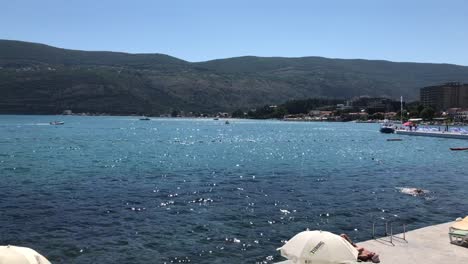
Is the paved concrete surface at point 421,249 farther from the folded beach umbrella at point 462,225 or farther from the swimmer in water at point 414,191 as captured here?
the swimmer in water at point 414,191

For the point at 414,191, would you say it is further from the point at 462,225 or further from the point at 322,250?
the point at 322,250

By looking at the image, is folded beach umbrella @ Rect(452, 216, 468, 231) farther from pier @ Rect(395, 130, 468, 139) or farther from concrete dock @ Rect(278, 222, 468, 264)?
pier @ Rect(395, 130, 468, 139)

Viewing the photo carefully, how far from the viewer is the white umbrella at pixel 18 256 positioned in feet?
35.4

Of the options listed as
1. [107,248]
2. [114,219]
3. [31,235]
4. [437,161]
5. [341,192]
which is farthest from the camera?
[437,161]

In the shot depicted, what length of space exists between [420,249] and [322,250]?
23.0 feet

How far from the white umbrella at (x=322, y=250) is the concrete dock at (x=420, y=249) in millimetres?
3827

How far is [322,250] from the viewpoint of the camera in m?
13.4

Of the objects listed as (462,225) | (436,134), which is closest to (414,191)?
(462,225)

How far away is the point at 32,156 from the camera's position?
7306 centimetres

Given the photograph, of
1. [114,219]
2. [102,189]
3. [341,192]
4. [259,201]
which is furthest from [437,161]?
[114,219]

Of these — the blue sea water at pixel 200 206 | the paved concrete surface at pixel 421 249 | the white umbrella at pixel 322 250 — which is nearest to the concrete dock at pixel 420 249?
the paved concrete surface at pixel 421 249

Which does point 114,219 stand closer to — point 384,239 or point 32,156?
point 384,239

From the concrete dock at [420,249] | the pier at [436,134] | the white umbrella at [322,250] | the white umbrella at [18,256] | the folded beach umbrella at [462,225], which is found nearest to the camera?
the white umbrella at [18,256]

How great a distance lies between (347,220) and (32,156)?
187 feet
